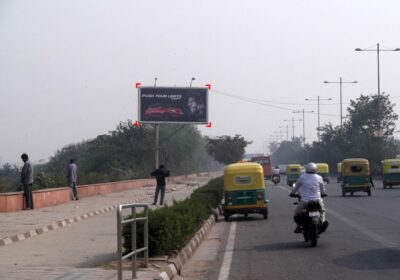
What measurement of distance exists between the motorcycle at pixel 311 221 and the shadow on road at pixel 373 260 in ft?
4.47

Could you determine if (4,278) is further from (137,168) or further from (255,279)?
(137,168)

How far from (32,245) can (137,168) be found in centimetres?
5634

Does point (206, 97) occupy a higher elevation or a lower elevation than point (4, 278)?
higher

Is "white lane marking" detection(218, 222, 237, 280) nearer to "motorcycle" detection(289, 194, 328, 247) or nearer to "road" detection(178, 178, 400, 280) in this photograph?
"road" detection(178, 178, 400, 280)

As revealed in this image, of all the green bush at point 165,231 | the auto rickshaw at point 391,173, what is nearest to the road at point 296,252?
the green bush at point 165,231

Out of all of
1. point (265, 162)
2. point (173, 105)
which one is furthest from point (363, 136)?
point (173, 105)

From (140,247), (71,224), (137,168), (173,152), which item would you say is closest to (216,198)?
(71,224)

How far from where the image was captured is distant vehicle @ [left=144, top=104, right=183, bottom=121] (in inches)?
2258

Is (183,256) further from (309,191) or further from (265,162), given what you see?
(265,162)

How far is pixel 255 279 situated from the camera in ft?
37.5

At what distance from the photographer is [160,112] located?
188ft

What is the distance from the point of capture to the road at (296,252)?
12.0 meters

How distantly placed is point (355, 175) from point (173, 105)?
70.2 ft

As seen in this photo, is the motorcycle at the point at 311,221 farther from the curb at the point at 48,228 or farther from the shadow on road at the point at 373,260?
the curb at the point at 48,228
